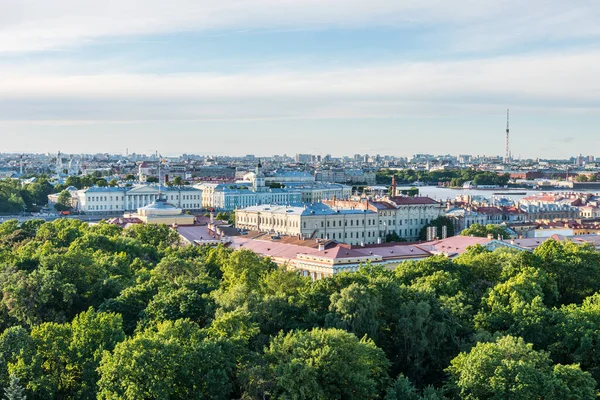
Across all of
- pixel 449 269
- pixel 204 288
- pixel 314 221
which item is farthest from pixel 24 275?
pixel 314 221

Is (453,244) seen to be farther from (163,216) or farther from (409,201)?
(163,216)

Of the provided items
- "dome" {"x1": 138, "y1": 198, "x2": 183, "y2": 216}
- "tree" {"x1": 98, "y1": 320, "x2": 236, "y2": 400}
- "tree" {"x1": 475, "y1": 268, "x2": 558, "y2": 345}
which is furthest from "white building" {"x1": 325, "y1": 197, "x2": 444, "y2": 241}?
"tree" {"x1": 98, "y1": 320, "x2": 236, "y2": 400}

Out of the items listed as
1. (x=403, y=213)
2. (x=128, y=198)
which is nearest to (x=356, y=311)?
(x=403, y=213)

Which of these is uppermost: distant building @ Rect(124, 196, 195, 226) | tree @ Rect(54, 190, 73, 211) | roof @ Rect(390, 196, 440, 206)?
roof @ Rect(390, 196, 440, 206)

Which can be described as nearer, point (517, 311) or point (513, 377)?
point (513, 377)

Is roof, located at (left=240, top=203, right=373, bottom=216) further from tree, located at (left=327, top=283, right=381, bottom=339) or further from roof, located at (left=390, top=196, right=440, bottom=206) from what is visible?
tree, located at (left=327, top=283, right=381, bottom=339)

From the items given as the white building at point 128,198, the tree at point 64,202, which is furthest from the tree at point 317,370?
the tree at point 64,202

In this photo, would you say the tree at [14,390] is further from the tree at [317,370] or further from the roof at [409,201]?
the roof at [409,201]
